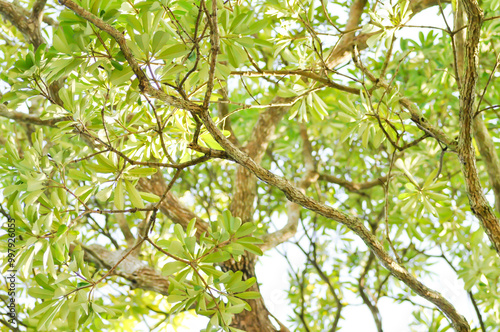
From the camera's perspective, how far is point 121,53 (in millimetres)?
958

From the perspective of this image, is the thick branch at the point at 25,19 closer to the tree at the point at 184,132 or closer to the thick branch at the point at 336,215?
the tree at the point at 184,132

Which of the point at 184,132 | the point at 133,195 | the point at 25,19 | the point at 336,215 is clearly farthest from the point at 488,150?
the point at 25,19

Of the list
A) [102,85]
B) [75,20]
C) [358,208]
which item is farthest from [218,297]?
[358,208]

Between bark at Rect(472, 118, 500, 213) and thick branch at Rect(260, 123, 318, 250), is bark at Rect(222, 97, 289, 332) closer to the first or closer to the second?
thick branch at Rect(260, 123, 318, 250)

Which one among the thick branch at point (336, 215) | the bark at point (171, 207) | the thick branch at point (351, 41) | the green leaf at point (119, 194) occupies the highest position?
the thick branch at point (351, 41)

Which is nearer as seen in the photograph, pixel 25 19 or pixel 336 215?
pixel 336 215

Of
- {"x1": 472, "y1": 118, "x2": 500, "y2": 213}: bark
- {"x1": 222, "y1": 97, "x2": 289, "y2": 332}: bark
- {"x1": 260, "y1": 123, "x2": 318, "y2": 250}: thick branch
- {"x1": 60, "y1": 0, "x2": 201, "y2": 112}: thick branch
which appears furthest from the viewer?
{"x1": 260, "y1": 123, "x2": 318, "y2": 250}: thick branch

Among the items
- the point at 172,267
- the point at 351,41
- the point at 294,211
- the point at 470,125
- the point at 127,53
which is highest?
the point at 351,41

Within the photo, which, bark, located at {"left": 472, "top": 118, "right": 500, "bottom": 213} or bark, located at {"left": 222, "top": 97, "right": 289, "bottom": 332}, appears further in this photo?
bark, located at {"left": 222, "top": 97, "right": 289, "bottom": 332}

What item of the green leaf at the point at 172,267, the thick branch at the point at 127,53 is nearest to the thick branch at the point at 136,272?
the green leaf at the point at 172,267

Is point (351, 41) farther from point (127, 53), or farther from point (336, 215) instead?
point (127, 53)

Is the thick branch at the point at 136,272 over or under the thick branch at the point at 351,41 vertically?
under

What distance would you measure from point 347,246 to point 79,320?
2476mm

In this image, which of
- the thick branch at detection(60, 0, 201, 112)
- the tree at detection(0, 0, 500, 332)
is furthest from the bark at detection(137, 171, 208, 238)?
the thick branch at detection(60, 0, 201, 112)
